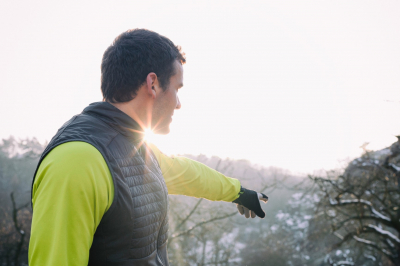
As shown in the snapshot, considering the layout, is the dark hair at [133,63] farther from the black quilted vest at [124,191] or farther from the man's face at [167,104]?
the black quilted vest at [124,191]

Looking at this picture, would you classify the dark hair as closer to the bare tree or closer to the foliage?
the bare tree

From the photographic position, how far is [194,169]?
6.14 ft

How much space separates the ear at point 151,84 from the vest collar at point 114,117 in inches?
→ 8.3

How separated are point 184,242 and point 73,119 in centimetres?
1243

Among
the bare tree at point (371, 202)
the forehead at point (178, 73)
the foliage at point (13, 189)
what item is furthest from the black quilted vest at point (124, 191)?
the foliage at point (13, 189)

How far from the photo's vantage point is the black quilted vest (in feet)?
3.10

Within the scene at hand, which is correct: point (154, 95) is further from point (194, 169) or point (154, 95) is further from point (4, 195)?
point (4, 195)

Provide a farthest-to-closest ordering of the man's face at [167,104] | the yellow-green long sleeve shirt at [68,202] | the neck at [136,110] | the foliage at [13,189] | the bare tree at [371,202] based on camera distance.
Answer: the foliage at [13,189] < the bare tree at [371,202] < the man's face at [167,104] < the neck at [136,110] < the yellow-green long sleeve shirt at [68,202]

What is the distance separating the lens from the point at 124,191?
98 cm

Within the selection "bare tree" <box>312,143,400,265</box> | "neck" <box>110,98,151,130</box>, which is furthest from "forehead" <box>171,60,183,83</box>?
"bare tree" <box>312,143,400,265</box>

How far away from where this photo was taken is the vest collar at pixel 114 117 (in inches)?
44.3

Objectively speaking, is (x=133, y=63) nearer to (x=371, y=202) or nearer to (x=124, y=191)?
(x=124, y=191)

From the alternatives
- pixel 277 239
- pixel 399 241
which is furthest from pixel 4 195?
pixel 277 239

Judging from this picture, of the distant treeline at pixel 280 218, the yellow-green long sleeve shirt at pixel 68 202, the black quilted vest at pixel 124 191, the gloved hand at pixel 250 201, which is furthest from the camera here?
the distant treeline at pixel 280 218
